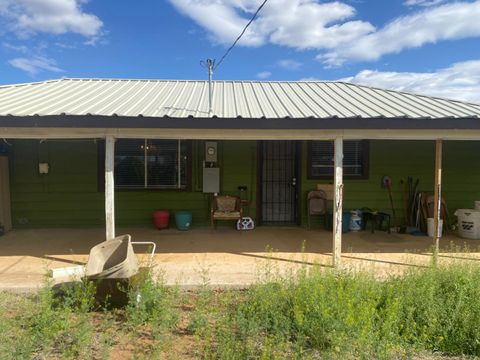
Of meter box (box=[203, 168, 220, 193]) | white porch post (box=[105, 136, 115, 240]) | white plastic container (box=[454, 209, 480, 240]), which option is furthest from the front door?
white porch post (box=[105, 136, 115, 240])

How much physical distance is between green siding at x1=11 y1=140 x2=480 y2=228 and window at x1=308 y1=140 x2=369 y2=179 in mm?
156

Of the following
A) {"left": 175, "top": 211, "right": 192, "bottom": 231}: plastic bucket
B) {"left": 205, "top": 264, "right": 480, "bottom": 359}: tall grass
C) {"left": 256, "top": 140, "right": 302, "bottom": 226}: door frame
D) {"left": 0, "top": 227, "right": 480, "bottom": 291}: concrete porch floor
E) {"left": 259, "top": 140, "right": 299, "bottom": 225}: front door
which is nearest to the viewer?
{"left": 205, "top": 264, "right": 480, "bottom": 359}: tall grass

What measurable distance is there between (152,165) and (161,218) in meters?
1.18

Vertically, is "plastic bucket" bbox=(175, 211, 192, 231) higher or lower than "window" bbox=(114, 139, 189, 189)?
lower

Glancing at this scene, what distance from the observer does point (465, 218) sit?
6.65m

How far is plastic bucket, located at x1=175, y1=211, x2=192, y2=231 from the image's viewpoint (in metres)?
6.97

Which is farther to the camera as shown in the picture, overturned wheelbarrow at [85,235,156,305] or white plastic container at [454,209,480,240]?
white plastic container at [454,209,480,240]

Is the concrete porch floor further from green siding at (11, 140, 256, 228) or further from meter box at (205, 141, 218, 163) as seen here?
meter box at (205, 141, 218, 163)

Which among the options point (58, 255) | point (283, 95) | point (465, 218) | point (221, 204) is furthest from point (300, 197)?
point (58, 255)

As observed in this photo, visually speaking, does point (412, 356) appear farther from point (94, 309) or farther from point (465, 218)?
point (465, 218)

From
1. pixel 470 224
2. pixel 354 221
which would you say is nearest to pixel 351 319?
pixel 354 221

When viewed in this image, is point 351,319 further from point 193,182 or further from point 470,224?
point 470,224

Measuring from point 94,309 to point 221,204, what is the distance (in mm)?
3859

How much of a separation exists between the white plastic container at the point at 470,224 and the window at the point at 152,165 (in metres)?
5.63
